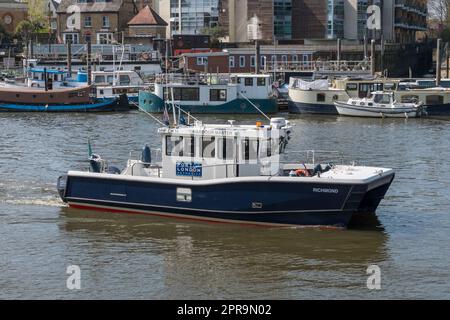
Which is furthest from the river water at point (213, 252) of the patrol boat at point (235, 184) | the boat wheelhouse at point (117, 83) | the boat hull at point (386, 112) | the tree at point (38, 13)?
the tree at point (38, 13)

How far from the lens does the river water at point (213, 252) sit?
72.4ft

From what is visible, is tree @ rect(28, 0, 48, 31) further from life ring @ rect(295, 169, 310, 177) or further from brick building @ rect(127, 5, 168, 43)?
life ring @ rect(295, 169, 310, 177)

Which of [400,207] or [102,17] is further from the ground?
[102,17]

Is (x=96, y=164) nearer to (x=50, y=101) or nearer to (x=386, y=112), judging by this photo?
(x=386, y=112)

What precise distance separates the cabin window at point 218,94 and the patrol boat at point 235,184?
38464 millimetres

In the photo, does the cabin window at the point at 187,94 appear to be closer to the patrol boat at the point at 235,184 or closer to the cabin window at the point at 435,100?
the cabin window at the point at 435,100

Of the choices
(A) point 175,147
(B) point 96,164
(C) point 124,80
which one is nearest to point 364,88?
(C) point 124,80

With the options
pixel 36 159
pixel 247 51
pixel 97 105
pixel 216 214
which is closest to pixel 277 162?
pixel 216 214

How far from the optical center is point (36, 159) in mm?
41125

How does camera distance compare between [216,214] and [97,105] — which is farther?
[97,105]

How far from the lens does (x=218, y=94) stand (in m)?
67.2

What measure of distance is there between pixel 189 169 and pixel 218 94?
39.8 meters

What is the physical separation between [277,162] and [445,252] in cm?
532
